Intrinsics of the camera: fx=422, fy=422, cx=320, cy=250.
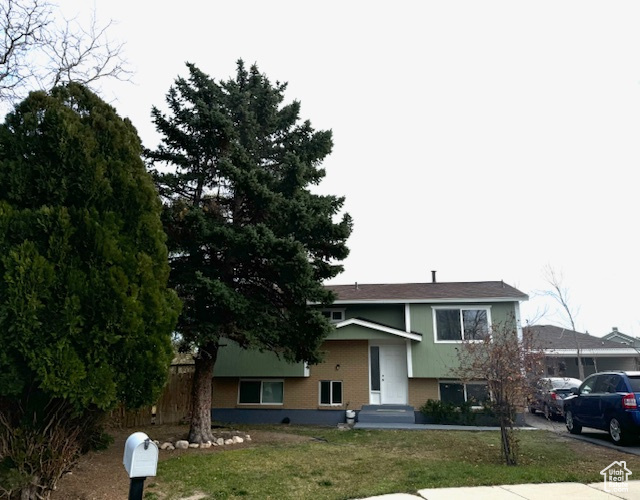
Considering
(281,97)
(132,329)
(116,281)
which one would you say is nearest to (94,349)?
(132,329)

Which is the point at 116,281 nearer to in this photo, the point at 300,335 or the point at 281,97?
the point at 300,335

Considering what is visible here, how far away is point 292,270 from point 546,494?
6644mm

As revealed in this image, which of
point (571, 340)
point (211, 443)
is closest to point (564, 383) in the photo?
point (571, 340)

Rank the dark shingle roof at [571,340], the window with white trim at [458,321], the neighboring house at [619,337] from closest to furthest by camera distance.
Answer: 1. the window with white trim at [458,321]
2. the dark shingle roof at [571,340]
3. the neighboring house at [619,337]

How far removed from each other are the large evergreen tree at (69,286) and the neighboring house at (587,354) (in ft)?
87.9

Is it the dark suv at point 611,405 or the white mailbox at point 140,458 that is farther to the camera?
the dark suv at point 611,405

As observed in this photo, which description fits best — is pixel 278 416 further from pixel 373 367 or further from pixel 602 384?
pixel 602 384

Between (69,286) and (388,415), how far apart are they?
13.1 m

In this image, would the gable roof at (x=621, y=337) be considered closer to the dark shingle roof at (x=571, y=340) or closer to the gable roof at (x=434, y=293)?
the dark shingle roof at (x=571, y=340)

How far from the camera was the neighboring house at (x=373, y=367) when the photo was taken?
54.1ft

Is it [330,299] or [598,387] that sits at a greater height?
[330,299]

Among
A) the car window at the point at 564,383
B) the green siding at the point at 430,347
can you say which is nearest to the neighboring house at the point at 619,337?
the car window at the point at 564,383

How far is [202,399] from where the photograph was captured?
11.4 m

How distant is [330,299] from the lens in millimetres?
11586
